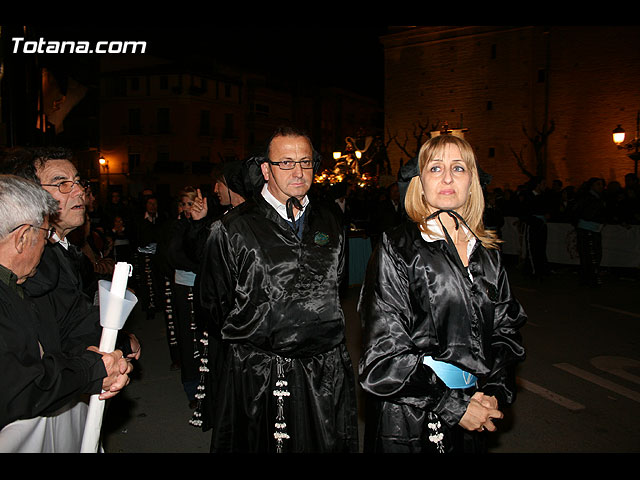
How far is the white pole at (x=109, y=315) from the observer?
6.56ft

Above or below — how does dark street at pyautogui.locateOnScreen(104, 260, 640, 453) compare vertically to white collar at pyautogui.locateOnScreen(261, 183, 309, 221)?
below

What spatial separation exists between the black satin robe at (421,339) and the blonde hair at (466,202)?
13 cm

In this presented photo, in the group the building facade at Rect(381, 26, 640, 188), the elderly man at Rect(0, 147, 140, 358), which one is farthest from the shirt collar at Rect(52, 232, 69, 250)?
the building facade at Rect(381, 26, 640, 188)

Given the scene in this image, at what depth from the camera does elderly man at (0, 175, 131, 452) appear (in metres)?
1.88

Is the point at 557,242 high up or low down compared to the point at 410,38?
down

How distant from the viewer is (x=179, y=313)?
5203mm

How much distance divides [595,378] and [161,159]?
150ft

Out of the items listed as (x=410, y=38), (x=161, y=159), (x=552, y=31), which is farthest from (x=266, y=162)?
(x=161, y=159)

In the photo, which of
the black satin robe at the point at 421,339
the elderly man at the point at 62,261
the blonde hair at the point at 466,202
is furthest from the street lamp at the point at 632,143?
the elderly man at the point at 62,261

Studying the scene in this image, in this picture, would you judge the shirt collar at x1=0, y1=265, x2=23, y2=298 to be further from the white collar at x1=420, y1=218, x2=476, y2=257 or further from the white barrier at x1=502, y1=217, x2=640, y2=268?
the white barrier at x1=502, y1=217, x2=640, y2=268

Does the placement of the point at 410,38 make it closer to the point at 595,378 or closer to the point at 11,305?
the point at 595,378

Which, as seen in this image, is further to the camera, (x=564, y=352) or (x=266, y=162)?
(x=564, y=352)

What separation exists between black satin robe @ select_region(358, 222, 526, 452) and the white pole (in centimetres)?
104

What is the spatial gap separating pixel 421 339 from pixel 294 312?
0.92m
